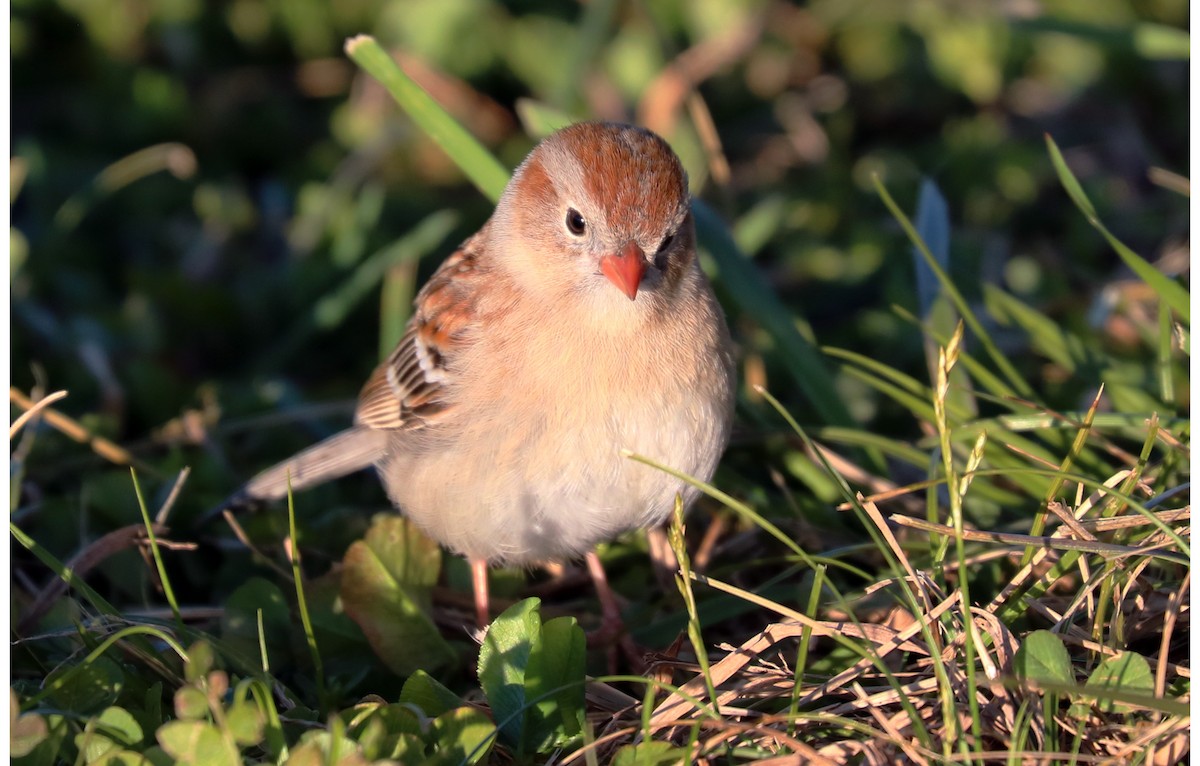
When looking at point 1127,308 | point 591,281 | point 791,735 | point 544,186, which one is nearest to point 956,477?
point 791,735

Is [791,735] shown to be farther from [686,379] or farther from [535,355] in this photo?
[535,355]

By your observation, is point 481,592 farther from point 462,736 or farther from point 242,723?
point 242,723

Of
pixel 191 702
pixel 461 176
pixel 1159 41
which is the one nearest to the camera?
pixel 191 702

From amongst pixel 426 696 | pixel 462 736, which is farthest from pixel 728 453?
pixel 462 736

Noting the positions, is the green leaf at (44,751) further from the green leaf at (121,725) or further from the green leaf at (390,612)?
the green leaf at (390,612)

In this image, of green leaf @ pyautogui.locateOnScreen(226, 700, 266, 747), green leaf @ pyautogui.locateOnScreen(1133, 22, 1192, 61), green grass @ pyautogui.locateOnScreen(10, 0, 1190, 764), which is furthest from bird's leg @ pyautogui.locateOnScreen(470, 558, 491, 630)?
green leaf @ pyautogui.locateOnScreen(1133, 22, 1192, 61)
